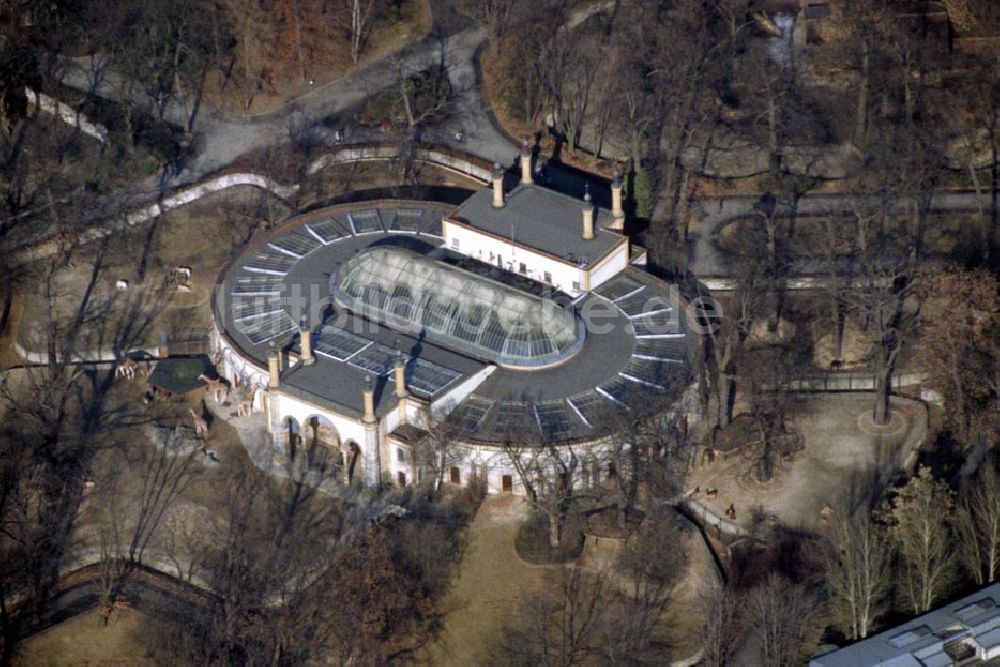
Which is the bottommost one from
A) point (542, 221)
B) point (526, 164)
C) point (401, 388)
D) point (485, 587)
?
point (485, 587)

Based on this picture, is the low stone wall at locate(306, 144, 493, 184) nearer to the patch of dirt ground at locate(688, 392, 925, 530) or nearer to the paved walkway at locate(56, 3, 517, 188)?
the paved walkway at locate(56, 3, 517, 188)

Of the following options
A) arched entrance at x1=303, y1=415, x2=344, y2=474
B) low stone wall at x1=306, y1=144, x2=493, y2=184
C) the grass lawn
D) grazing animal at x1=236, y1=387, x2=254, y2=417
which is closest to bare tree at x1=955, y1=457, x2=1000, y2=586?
arched entrance at x1=303, y1=415, x2=344, y2=474

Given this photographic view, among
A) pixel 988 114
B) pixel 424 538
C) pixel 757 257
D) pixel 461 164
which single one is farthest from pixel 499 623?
pixel 988 114

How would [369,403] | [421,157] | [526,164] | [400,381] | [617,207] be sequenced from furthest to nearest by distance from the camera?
1. [421,157]
2. [526,164]
3. [617,207]
4. [400,381]
5. [369,403]

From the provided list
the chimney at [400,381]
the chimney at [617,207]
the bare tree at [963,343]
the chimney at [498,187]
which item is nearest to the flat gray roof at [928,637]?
the bare tree at [963,343]

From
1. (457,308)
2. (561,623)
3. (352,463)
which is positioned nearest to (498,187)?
(457,308)

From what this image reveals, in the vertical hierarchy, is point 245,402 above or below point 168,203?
below

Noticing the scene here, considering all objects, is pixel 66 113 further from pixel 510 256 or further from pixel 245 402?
pixel 510 256

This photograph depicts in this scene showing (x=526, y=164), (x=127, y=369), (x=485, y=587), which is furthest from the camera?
(x=526, y=164)
